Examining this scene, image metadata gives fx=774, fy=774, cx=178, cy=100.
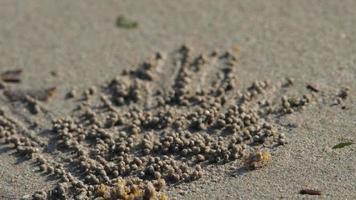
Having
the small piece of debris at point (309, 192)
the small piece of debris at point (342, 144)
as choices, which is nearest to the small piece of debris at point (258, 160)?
the small piece of debris at point (309, 192)

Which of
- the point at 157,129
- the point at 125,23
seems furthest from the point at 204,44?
the point at 157,129

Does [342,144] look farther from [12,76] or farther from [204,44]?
[12,76]

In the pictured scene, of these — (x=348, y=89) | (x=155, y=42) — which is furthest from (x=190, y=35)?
(x=348, y=89)

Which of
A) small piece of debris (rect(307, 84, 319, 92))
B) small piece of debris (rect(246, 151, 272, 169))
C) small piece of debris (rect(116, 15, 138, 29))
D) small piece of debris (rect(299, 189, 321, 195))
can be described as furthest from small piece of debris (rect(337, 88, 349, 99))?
small piece of debris (rect(116, 15, 138, 29))

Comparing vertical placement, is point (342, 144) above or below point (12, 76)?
below

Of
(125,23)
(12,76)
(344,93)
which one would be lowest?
(344,93)

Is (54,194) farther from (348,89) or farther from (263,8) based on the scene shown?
(263,8)

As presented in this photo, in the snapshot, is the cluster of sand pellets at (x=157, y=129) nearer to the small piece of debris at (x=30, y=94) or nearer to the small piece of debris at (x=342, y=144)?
the small piece of debris at (x=30, y=94)
